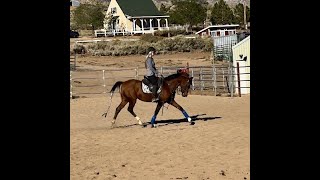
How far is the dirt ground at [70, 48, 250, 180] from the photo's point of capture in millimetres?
6402

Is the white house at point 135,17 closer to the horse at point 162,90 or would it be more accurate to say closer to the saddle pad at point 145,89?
the horse at point 162,90

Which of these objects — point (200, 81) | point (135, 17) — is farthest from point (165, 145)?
point (135, 17)

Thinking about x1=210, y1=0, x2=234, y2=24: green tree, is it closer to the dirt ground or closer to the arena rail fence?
the arena rail fence

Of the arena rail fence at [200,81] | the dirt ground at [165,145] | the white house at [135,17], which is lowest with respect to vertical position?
the dirt ground at [165,145]

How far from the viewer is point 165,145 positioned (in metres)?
8.31

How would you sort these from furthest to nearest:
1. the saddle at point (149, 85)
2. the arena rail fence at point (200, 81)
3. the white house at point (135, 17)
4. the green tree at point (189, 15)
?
the green tree at point (189, 15) → the white house at point (135, 17) → the arena rail fence at point (200, 81) → the saddle at point (149, 85)

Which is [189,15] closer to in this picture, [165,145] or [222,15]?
[222,15]

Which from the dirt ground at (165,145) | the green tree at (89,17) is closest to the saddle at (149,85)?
the dirt ground at (165,145)

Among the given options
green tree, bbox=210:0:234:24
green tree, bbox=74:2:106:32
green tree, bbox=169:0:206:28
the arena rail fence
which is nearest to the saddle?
the arena rail fence

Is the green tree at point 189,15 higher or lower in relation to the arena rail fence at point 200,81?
higher

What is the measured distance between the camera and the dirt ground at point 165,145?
6402 mm

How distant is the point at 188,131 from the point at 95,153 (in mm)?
2494

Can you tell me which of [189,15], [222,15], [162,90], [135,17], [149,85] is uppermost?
[222,15]
